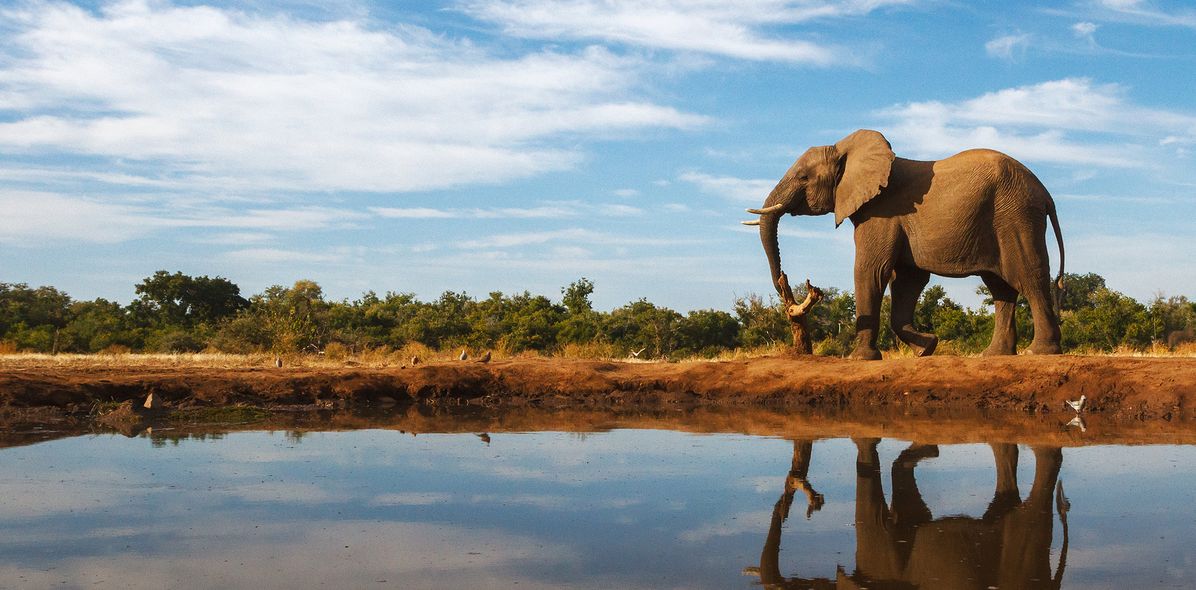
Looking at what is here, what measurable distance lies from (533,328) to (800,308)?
50.5 feet

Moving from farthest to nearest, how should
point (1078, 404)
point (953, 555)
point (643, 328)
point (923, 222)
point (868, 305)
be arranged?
point (643, 328)
point (868, 305)
point (923, 222)
point (1078, 404)
point (953, 555)

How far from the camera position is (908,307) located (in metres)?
19.5

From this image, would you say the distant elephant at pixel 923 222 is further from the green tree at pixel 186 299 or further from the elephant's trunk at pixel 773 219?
the green tree at pixel 186 299

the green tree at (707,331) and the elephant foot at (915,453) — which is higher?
the green tree at (707,331)

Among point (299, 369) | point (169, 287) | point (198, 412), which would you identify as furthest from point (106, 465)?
point (169, 287)

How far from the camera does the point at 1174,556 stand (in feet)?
22.4

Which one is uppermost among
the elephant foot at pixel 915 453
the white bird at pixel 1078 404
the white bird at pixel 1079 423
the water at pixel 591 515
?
the white bird at pixel 1078 404

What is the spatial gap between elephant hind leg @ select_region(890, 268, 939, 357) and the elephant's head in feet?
5.12

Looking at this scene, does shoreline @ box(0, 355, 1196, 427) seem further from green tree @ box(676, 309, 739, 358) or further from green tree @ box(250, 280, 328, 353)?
green tree @ box(676, 309, 739, 358)

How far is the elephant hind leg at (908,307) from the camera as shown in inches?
758

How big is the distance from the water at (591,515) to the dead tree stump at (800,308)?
709 centimetres

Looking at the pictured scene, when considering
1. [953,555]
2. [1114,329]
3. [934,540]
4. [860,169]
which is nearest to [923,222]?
[860,169]

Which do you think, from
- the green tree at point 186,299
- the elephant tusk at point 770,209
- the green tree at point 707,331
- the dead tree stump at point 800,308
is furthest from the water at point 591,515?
the green tree at point 186,299

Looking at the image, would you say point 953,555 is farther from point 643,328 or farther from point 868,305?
point 643,328
